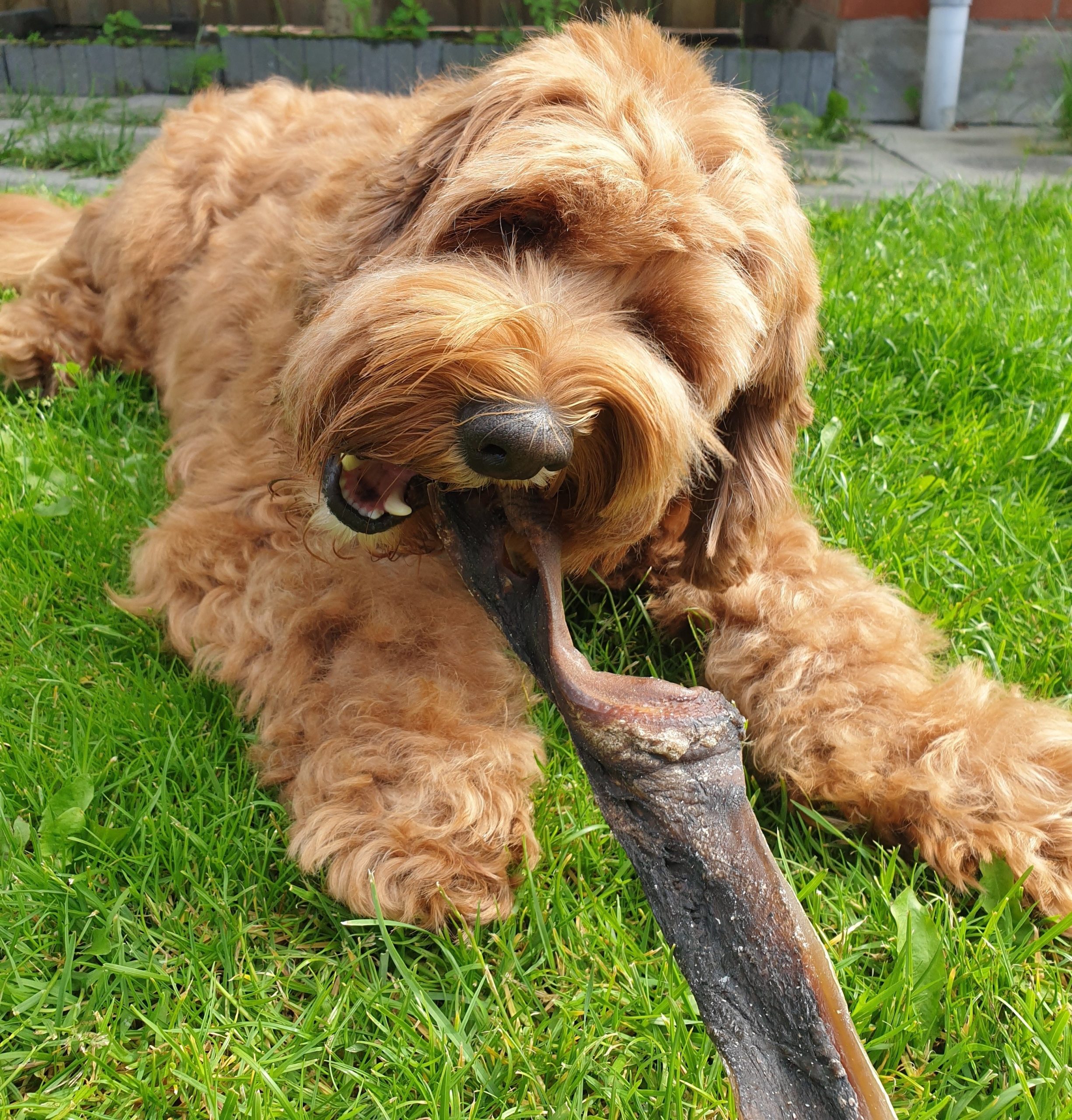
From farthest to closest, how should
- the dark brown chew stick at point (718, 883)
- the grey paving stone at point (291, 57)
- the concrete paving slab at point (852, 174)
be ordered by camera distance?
the grey paving stone at point (291, 57) < the concrete paving slab at point (852, 174) < the dark brown chew stick at point (718, 883)

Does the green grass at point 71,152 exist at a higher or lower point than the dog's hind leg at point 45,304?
higher

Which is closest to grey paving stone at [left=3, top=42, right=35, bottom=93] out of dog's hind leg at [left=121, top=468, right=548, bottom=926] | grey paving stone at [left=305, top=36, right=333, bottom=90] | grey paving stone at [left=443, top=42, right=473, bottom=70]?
grey paving stone at [left=305, top=36, right=333, bottom=90]

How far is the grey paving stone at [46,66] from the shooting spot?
796cm

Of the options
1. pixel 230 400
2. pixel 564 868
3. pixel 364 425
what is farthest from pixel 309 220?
pixel 564 868

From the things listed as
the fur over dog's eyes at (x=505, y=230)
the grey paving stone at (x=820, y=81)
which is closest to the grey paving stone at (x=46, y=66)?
the grey paving stone at (x=820, y=81)

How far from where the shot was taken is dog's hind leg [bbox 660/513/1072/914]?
2.09 meters

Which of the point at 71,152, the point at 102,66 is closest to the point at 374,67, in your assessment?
the point at 102,66

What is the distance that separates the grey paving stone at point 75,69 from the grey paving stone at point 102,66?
0.09 feet

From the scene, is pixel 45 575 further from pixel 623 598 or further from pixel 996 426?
pixel 996 426

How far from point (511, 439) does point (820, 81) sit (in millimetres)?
7096

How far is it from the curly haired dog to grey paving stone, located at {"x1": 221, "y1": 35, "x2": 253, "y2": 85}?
5.84 m

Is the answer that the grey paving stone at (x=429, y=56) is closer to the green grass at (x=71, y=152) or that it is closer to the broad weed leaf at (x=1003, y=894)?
the green grass at (x=71, y=152)

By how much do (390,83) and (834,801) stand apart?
23.1 ft

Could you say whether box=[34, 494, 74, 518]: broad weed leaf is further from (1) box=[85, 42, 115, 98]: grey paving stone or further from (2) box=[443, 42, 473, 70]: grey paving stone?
(1) box=[85, 42, 115, 98]: grey paving stone
